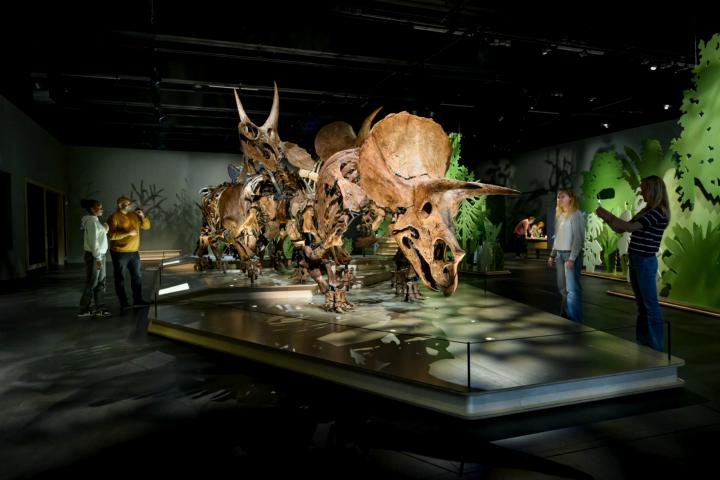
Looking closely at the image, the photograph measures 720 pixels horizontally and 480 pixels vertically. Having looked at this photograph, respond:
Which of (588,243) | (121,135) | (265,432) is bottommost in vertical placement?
(265,432)

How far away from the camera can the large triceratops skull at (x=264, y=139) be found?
785 cm

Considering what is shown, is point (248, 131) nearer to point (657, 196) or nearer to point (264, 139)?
point (264, 139)

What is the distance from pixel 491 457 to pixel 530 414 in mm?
649

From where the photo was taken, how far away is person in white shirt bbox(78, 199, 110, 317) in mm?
6453

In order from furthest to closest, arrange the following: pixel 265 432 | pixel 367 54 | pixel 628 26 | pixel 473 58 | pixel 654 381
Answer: pixel 473 58 < pixel 367 54 < pixel 628 26 < pixel 654 381 < pixel 265 432

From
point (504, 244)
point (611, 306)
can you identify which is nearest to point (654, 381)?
point (611, 306)

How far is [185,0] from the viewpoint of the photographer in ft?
24.7

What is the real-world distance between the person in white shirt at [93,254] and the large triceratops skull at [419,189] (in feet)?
12.3

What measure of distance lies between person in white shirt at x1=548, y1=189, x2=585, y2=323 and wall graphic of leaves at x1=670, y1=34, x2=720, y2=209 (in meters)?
2.88

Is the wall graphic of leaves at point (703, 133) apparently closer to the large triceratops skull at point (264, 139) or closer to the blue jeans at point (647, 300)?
the blue jeans at point (647, 300)

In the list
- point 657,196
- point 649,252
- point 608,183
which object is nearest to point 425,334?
point 649,252

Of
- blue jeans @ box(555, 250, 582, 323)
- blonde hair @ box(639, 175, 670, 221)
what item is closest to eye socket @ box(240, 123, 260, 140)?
blue jeans @ box(555, 250, 582, 323)

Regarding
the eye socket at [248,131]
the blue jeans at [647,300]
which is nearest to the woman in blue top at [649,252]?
the blue jeans at [647,300]

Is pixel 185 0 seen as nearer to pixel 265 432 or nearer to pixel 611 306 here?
pixel 265 432
